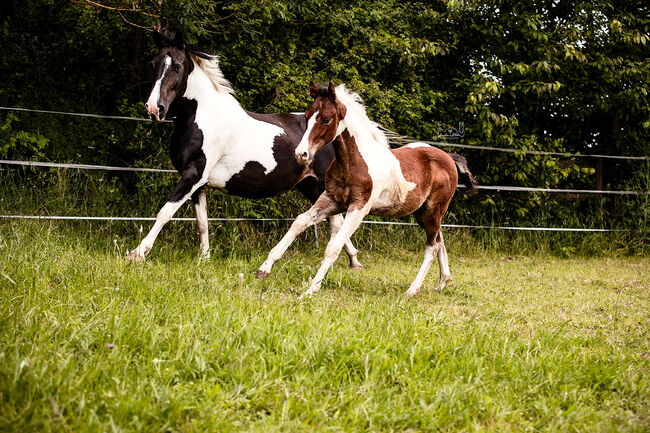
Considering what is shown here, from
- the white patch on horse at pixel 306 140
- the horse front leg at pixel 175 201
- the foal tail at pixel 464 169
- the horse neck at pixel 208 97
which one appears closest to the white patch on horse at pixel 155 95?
the horse neck at pixel 208 97

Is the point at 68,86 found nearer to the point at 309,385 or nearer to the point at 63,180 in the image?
the point at 63,180

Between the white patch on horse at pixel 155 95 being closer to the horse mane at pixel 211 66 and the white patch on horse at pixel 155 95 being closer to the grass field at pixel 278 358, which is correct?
the horse mane at pixel 211 66

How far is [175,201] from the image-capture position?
5027 mm

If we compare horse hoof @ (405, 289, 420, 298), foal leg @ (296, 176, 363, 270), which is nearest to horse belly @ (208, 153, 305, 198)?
foal leg @ (296, 176, 363, 270)

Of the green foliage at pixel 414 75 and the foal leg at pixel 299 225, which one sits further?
the green foliage at pixel 414 75

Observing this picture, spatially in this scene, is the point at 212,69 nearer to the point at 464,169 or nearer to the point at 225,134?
the point at 225,134

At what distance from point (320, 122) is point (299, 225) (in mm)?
841

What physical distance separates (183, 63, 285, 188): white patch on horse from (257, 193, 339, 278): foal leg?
1.27m

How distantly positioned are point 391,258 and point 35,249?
4394 mm

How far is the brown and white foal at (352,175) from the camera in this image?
4195mm

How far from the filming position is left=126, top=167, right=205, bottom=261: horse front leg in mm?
4824

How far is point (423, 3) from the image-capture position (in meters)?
9.38

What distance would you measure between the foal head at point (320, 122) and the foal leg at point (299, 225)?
20.2 inches

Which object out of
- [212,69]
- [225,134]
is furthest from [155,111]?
[212,69]
